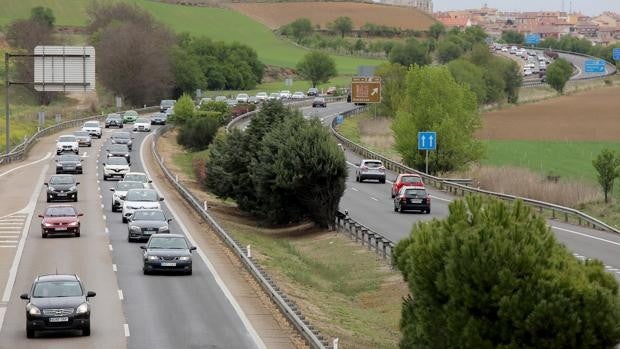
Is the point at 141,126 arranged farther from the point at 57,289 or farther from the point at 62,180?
the point at 57,289

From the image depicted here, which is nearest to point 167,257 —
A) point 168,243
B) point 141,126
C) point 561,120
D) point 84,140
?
point 168,243

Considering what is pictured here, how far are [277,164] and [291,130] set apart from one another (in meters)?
2.20

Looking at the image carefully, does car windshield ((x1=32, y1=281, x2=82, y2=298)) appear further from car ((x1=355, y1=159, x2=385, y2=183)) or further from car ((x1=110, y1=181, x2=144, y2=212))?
car ((x1=355, y1=159, x2=385, y2=183))

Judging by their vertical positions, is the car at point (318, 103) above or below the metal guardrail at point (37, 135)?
above

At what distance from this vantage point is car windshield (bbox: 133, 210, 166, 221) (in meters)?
48.8

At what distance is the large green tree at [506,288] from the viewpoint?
75.0ft

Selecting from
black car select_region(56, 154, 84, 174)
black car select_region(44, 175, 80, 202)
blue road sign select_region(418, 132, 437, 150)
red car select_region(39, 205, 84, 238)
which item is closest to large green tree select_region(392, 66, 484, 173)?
blue road sign select_region(418, 132, 437, 150)

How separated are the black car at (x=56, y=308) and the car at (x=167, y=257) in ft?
31.2

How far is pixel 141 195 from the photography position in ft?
182

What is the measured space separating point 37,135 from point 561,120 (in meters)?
56.5

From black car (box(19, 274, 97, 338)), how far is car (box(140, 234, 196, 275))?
9.50 m

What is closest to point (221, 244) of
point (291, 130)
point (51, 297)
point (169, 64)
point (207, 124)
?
point (291, 130)

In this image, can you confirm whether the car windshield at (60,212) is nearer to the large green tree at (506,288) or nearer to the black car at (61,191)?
the black car at (61,191)

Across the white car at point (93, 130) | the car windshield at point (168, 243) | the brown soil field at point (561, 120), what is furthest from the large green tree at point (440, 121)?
the car windshield at point (168, 243)
